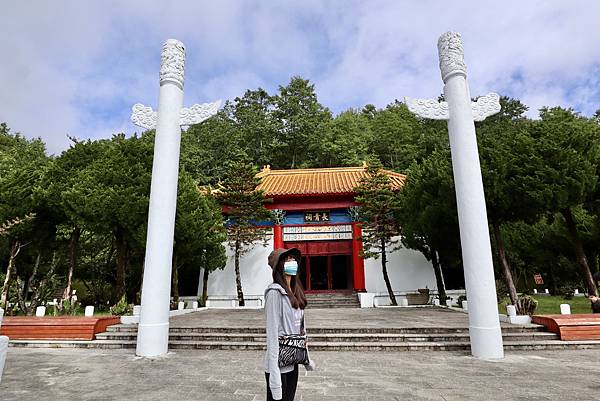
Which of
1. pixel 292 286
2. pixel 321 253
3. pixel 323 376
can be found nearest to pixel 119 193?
pixel 323 376

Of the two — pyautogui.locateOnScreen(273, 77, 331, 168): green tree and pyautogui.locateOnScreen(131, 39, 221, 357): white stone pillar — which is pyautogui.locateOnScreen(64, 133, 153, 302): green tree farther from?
pyautogui.locateOnScreen(273, 77, 331, 168): green tree

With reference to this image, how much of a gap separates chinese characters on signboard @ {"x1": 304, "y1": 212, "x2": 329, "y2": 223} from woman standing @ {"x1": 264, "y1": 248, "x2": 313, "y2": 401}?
12.7 m

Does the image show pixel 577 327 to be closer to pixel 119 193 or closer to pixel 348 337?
pixel 348 337

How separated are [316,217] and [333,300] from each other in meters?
3.50

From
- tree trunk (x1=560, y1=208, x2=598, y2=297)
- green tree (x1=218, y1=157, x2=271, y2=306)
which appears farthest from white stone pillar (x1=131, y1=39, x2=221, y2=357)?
tree trunk (x1=560, y1=208, x2=598, y2=297)

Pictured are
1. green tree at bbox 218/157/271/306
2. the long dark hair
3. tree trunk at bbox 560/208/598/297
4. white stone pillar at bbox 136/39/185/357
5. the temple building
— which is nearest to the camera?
the long dark hair

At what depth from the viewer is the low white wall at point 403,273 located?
1430 centimetres

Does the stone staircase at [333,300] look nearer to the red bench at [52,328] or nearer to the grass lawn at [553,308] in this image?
the grass lawn at [553,308]

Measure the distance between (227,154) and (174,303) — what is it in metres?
16.5

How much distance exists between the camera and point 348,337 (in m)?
6.46

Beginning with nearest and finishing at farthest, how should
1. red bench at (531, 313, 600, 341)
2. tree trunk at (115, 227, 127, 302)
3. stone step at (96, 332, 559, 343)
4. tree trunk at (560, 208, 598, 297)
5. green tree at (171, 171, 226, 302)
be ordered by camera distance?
red bench at (531, 313, 600, 341) < stone step at (96, 332, 559, 343) < tree trunk at (560, 208, 598, 297) < tree trunk at (115, 227, 127, 302) < green tree at (171, 171, 226, 302)

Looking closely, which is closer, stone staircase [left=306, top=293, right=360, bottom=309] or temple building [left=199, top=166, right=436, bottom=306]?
stone staircase [left=306, top=293, right=360, bottom=309]

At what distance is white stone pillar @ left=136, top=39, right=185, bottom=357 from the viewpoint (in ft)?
17.9

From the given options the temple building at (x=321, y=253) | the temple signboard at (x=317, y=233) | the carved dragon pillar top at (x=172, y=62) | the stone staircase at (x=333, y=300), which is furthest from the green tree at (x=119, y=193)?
the stone staircase at (x=333, y=300)
